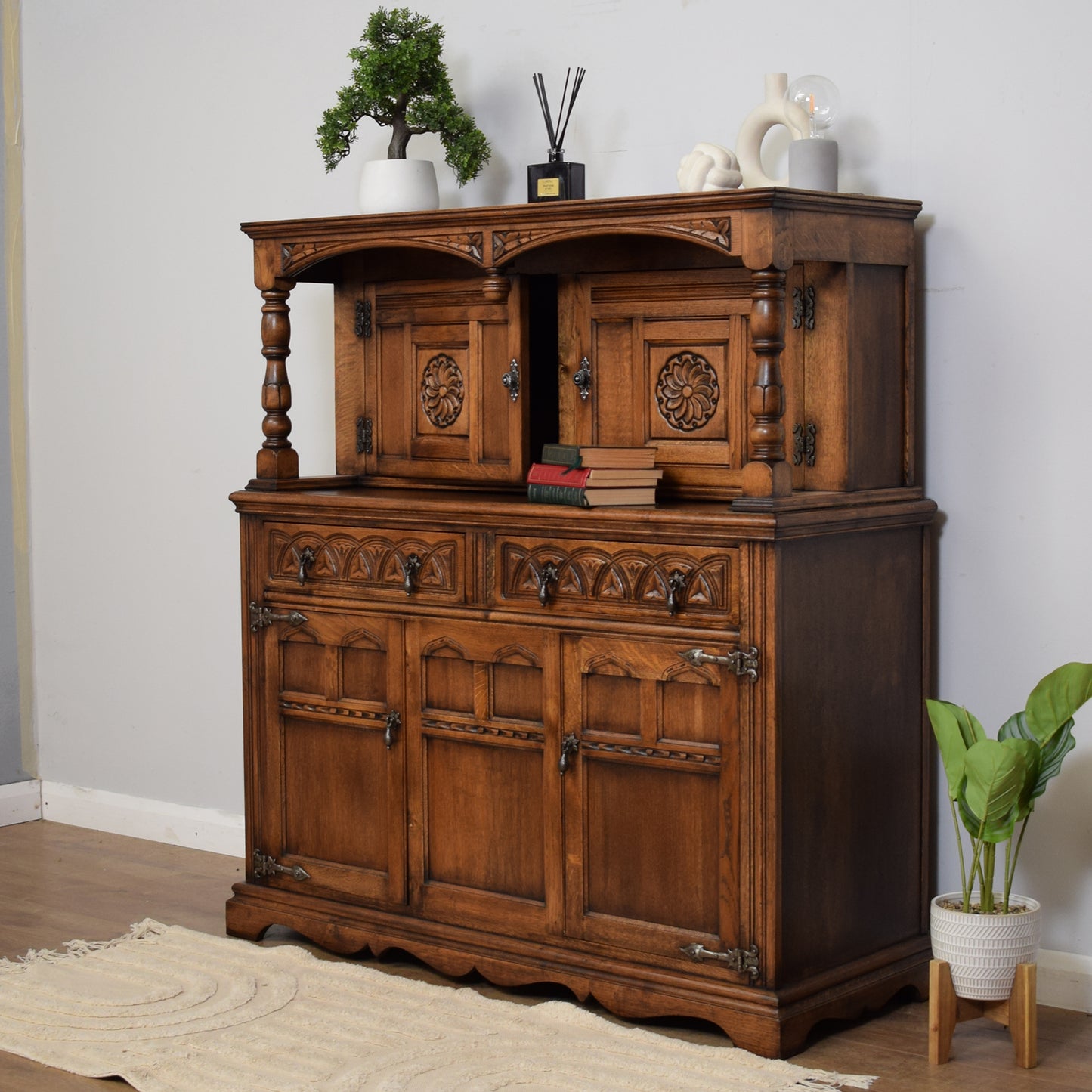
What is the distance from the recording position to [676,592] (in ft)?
11.5

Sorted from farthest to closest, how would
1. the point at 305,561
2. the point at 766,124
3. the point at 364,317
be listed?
the point at 364,317
the point at 305,561
the point at 766,124

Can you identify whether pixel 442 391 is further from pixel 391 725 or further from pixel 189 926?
pixel 189 926

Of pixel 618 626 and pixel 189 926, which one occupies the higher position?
pixel 618 626

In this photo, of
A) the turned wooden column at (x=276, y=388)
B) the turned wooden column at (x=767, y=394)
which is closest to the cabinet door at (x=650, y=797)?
the turned wooden column at (x=767, y=394)

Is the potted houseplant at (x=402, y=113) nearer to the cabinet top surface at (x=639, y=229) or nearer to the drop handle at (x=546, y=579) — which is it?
the cabinet top surface at (x=639, y=229)

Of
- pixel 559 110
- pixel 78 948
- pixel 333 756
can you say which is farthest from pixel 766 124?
pixel 78 948

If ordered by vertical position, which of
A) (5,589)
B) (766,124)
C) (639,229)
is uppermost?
(766,124)

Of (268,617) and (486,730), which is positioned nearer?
(486,730)

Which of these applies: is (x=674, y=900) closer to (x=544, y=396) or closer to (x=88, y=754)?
Result: (x=544, y=396)

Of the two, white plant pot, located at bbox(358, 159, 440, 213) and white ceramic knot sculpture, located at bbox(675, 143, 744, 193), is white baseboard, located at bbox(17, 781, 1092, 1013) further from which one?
white ceramic knot sculpture, located at bbox(675, 143, 744, 193)

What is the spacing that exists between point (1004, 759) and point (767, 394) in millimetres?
880

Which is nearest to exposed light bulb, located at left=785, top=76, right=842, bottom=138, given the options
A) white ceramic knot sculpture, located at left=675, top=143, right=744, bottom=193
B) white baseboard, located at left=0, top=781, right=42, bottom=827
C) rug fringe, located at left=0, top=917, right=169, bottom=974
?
white ceramic knot sculpture, located at left=675, top=143, right=744, bottom=193

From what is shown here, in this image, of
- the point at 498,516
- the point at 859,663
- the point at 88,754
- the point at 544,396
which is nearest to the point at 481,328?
the point at 544,396

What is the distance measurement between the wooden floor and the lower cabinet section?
3.6 inches
